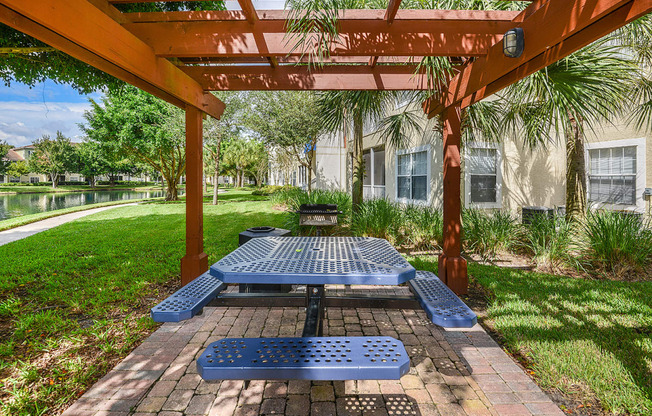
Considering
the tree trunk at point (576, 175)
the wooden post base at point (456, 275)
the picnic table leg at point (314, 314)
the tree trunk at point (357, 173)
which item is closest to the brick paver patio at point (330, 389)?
the picnic table leg at point (314, 314)

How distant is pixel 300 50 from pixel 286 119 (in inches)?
414

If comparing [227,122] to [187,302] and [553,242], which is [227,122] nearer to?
[553,242]

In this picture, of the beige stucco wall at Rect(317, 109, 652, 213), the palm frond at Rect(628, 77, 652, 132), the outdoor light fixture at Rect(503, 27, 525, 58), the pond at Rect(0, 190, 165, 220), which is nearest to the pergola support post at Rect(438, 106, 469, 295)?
the outdoor light fixture at Rect(503, 27, 525, 58)

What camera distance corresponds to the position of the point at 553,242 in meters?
5.32

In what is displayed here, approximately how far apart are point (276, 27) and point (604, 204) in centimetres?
759

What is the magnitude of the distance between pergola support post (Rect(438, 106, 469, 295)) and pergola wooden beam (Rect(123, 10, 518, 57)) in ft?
3.57

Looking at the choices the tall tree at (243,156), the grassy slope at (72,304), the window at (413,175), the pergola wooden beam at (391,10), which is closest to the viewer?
the grassy slope at (72,304)

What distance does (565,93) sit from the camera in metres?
4.09

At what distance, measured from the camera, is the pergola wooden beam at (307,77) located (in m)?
4.29

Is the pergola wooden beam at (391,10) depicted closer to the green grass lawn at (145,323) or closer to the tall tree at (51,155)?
the green grass lawn at (145,323)

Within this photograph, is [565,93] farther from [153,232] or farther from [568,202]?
[153,232]

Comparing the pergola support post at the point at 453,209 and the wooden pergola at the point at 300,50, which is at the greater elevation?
the wooden pergola at the point at 300,50

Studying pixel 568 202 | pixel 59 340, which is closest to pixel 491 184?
pixel 568 202

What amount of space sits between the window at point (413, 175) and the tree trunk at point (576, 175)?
3.21m
